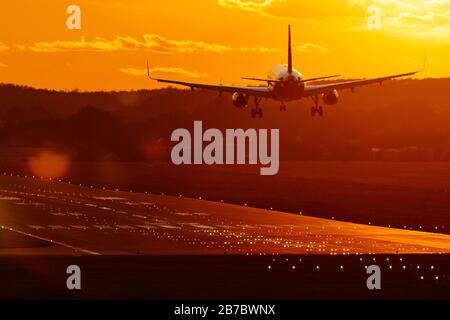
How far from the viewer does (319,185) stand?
12400cm

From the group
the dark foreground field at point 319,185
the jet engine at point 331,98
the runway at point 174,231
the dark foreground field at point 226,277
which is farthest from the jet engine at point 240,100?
the dark foreground field at point 226,277

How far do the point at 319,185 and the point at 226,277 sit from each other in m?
71.9

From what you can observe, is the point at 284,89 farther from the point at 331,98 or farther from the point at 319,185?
the point at 319,185

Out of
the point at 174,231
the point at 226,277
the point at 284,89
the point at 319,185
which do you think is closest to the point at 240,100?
the point at 284,89

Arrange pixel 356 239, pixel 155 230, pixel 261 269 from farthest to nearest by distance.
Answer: pixel 155 230 → pixel 356 239 → pixel 261 269

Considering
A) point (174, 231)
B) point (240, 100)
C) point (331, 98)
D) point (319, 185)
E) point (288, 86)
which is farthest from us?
point (331, 98)

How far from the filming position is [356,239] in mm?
73250

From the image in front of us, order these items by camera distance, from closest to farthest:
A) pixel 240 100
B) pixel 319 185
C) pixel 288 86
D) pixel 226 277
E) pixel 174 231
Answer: pixel 226 277 < pixel 174 231 < pixel 319 185 < pixel 288 86 < pixel 240 100

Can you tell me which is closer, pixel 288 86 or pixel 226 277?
pixel 226 277

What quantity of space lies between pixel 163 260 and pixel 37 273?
785cm

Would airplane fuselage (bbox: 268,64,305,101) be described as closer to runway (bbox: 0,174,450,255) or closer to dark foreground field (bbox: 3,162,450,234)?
dark foreground field (bbox: 3,162,450,234)

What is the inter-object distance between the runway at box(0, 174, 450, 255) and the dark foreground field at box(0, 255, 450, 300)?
432 cm
